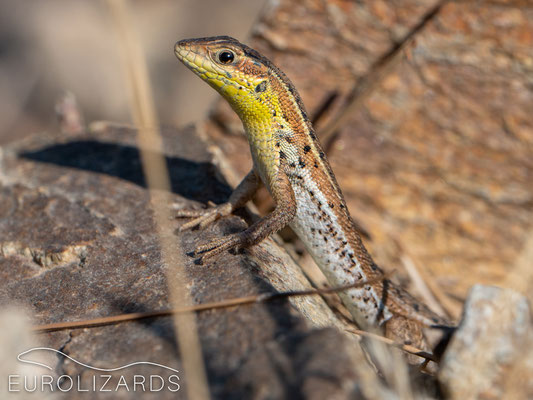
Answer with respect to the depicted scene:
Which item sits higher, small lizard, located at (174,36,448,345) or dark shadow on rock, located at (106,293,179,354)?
small lizard, located at (174,36,448,345)

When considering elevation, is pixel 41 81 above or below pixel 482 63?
above

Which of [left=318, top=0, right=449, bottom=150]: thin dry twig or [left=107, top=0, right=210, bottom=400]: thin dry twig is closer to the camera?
[left=107, top=0, right=210, bottom=400]: thin dry twig

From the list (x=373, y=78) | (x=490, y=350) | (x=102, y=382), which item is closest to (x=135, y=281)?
(x=102, y=382)

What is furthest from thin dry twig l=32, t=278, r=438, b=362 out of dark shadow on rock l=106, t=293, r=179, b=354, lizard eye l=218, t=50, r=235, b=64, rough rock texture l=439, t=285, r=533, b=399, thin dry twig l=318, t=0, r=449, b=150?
thin dry twig l=318, t=0, r=449, b=150

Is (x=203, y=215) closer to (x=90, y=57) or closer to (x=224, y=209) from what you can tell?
(x=224, y=209)

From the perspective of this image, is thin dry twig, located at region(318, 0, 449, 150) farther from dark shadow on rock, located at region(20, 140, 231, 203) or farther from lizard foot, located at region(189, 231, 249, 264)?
lizard foot, located at region(189, 231, 249, 264)

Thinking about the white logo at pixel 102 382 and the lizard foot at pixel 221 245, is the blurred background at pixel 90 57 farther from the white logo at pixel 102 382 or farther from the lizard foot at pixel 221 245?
the white logo at pixel 102 382

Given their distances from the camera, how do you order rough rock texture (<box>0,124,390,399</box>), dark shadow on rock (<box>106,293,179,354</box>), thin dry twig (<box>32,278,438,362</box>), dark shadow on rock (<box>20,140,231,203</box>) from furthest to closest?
dark shadow on rock (<box>20,140,231,203</box>), thin dry twig (<box>32,278,438,362</box>), dark shadow on rock (<box>106,293,179,354</box>), rough rock texture (<box>0,124,390,399</box>)

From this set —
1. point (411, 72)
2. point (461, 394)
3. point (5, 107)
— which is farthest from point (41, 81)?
point (461, 394)

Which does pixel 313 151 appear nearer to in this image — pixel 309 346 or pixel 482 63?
pixel 309 346
